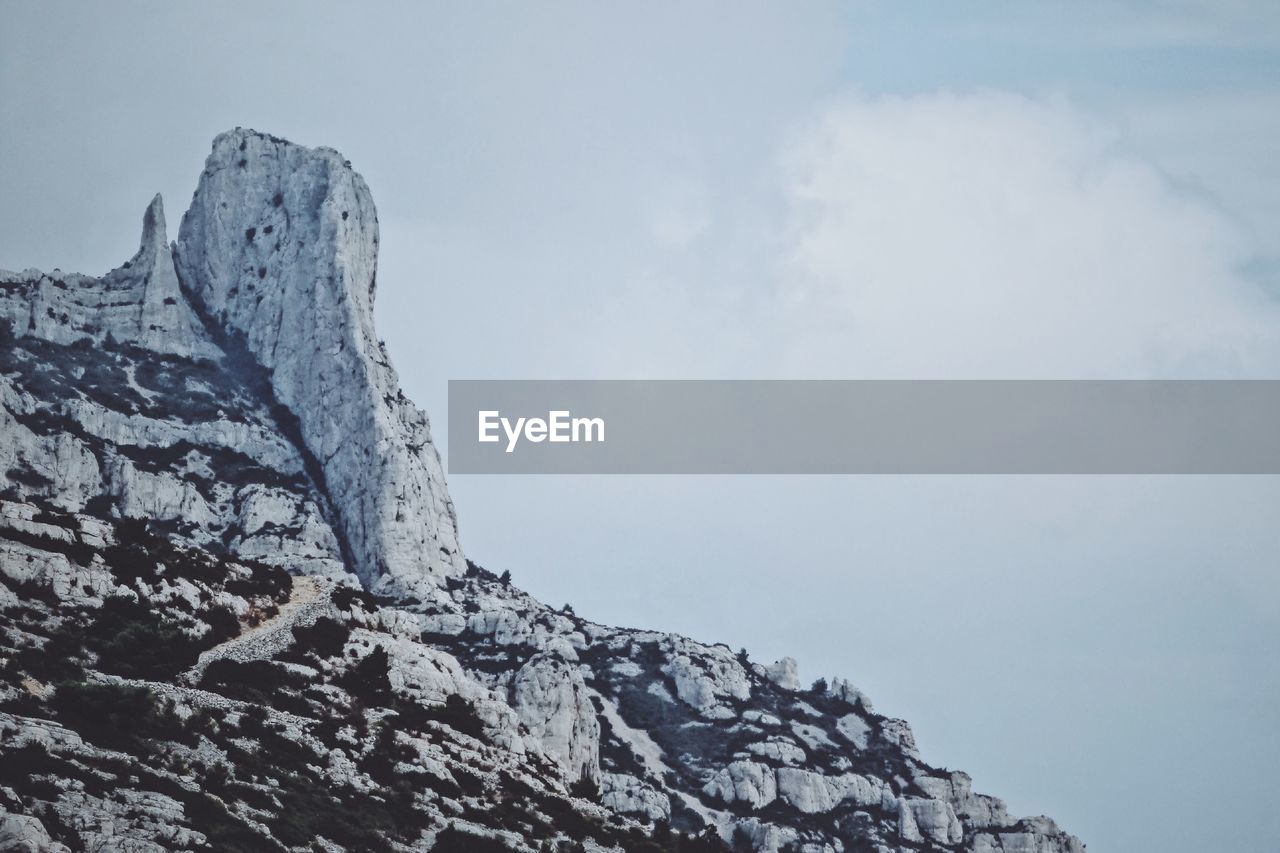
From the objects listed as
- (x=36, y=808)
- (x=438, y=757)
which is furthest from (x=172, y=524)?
(x=36, y=808)

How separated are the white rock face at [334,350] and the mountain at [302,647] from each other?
441 mm

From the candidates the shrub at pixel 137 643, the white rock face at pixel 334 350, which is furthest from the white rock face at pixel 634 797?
the shrub at pixel 137 643

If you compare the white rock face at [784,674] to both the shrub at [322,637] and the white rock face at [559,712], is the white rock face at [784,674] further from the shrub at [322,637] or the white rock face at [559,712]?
the shrub at [322,637]

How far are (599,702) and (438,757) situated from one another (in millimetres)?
99952

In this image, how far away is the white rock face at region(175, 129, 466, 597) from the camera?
166375 millimetres

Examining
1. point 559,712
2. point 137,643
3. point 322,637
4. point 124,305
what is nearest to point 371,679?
point 322,637

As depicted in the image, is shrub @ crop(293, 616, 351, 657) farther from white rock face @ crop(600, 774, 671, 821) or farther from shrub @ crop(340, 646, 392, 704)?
white rock face @ crop(600, 774, 671, 821)

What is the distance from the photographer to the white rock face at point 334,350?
16638 centimetres

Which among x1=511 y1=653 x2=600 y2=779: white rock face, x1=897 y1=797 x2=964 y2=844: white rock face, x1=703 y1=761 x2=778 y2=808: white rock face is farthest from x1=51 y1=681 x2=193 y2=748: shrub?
x1=897 y1=797 x2=964 y2=844: white rock face

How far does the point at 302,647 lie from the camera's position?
6706 cm

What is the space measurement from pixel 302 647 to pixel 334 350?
394 ft

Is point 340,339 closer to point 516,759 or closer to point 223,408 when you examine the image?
point 223,408

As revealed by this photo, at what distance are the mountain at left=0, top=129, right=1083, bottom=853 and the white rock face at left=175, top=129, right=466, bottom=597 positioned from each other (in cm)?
44

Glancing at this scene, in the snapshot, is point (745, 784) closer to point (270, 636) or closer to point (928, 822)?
point (928, 822)
